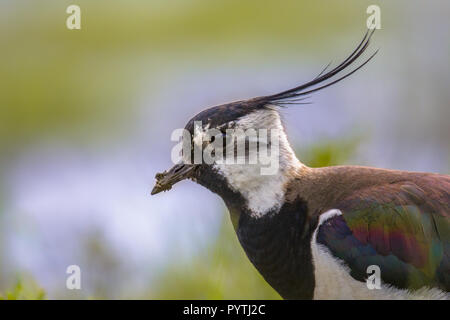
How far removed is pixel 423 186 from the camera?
15.8 ft

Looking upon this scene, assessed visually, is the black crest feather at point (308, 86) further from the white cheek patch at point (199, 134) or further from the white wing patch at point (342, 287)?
the white wing patch at point (342, 287)

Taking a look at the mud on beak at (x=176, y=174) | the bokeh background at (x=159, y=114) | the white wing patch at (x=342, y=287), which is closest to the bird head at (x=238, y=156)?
the mud on beak at (x=176, y=174)

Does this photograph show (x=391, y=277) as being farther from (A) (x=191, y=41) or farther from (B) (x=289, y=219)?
(A) (x=191, y=41)

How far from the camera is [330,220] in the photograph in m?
4.73

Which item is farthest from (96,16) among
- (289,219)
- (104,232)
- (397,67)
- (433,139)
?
(289,219)

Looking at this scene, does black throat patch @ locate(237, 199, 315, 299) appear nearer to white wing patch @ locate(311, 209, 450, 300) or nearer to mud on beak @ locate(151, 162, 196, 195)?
white wing patch @ locate(311, 209, 450, 300)

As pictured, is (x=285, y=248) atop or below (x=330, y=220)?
below

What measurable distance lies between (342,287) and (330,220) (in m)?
0.34

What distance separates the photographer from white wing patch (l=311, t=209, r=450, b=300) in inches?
184

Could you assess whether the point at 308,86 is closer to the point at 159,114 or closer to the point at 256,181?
the point at 256,181

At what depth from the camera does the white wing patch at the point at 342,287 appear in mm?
4680

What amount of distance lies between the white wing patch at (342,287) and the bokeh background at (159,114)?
824mm

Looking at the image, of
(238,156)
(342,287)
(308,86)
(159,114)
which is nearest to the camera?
(342,287)

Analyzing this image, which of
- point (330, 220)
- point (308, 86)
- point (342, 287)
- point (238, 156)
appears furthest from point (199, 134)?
point (342, 287)
